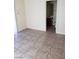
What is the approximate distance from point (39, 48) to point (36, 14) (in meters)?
2.74

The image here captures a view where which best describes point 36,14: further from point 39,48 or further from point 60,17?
point 39,48

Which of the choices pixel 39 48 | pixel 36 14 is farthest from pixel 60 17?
pixel 39 48

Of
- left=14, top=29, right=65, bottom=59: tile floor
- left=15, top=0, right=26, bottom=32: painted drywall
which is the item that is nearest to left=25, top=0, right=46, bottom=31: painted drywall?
left=15, top=0, right=26, bottom=32: painted drywall

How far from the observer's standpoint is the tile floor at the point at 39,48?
11.7 feet

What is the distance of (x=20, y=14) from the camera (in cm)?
641

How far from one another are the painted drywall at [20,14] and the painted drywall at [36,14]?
0.24m

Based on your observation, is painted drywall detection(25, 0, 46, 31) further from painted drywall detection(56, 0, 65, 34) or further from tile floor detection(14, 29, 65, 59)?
tile floor detection(14, 29, 65, 59)
